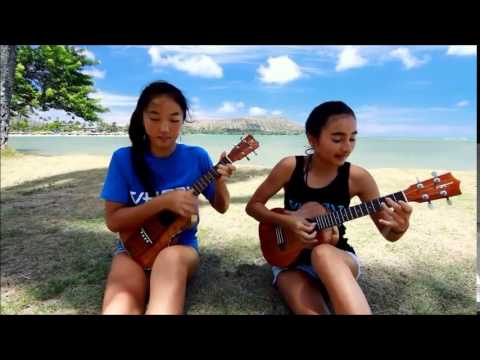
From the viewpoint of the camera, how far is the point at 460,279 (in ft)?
10.5

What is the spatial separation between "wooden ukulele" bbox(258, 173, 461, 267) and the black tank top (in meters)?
0.08

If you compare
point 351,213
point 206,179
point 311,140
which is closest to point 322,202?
point 351,213

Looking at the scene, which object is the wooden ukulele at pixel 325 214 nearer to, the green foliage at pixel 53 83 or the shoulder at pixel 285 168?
the shoulder at pixel 285 168

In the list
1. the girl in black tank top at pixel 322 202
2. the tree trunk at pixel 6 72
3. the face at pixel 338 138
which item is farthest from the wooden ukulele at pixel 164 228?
the tree trunk at pixel 6 72

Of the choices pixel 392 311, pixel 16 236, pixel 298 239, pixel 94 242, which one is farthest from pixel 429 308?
pixel 16 236

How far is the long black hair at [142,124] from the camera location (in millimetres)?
2459

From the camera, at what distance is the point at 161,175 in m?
2.58

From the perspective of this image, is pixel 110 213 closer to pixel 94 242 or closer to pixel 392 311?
pixel 94 242

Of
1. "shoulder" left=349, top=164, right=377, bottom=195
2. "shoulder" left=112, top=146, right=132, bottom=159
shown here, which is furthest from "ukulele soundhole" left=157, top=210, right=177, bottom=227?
"shoulder" left=349, top=164, right=377, bottom=195

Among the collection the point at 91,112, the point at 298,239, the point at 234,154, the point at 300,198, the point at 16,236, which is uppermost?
the point at 91,112

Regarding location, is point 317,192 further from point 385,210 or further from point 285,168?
point 385,210

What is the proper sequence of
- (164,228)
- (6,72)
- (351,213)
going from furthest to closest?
1. (6,72)
2. (164,228)
3. (351,213)

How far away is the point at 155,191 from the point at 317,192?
3.39 feet

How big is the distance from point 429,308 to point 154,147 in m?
2.17
